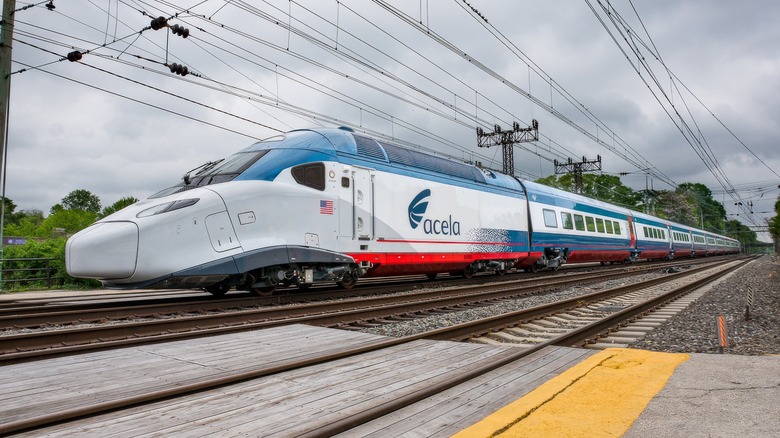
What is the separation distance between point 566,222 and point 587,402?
64.9 ft

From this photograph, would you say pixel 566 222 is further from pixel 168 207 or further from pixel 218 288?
pixel 168 207

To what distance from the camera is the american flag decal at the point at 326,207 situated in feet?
36.2

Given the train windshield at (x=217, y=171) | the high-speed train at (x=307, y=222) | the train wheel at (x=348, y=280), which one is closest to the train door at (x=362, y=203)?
the high-speed train at (x=307, y=222)

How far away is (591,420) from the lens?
3182 mm

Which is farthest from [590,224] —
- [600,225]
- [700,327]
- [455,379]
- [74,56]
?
[455,379]

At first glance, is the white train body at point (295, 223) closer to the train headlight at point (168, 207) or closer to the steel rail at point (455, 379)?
the train headlight at point (168, 207)

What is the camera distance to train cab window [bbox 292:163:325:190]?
1078 centimetres

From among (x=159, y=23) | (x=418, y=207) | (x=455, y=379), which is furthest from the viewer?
(x=418, y=207)

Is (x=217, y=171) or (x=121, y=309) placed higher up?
(x=217, y=171)

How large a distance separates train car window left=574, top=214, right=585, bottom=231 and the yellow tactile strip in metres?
19.1

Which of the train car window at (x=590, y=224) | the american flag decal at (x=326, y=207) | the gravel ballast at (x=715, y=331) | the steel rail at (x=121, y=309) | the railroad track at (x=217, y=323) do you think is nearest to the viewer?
the railroad track at (x=217, y=323)

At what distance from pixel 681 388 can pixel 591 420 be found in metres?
1.14

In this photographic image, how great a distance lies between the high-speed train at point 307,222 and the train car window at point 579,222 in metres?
5.92

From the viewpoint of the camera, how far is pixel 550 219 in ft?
69.5
